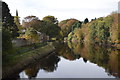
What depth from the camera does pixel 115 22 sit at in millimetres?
70125

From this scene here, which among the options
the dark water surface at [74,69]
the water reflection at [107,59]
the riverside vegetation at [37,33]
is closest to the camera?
the dark water surface at [74,69]

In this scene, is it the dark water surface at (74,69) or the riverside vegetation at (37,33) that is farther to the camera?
the riverside vegetation at (37,33)

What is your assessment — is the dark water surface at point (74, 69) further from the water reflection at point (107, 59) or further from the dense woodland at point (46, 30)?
the dense woodland at point (46, 30)

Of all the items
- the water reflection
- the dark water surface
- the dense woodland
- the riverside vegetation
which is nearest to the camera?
the dark water surface

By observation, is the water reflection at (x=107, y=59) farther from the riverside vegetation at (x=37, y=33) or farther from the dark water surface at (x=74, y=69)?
the riverside vegetation at (x=37, y=33)

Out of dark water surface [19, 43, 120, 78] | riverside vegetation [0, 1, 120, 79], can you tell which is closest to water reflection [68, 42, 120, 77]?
dark water surface [19, 43, 120, 78]

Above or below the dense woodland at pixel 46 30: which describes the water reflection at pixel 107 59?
below

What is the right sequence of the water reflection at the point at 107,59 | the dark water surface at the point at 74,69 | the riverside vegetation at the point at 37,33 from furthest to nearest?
the riverside vegetation at the point at 37,33 → the water reflection at the point at 107,59 → the dark water surface at the point at 74,69

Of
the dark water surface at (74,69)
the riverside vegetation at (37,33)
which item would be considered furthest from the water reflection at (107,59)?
the riverside vegetation at (37,33)

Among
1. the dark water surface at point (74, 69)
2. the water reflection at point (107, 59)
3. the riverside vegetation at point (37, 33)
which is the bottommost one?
the dark water surface at point (74, 69)

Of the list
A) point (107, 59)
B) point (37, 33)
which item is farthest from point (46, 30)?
point (107, 59)

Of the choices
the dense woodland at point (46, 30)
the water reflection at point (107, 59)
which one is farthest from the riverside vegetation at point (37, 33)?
the water reflection at point (107, 59)

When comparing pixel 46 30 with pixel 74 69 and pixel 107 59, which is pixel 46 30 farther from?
pixel 74 69

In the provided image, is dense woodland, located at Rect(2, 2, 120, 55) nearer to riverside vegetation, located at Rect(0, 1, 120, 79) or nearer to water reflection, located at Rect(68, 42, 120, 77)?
riverside vegetation, located at Rect(0, 1, 120, 79)
